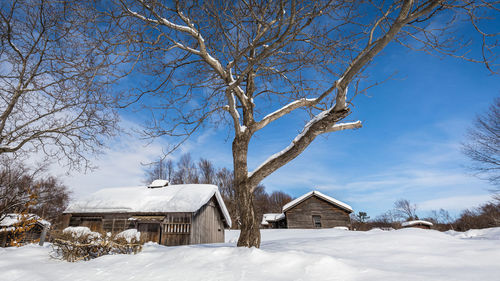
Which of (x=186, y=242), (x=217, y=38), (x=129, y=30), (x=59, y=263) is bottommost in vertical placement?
(x=186, y=242)

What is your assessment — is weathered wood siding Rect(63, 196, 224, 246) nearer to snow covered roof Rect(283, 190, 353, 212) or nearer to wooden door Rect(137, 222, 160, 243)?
wooden door Rect(137, 222, 160, 243)

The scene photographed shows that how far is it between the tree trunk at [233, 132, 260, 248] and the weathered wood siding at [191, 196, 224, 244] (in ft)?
36.5

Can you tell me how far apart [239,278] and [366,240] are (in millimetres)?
3469

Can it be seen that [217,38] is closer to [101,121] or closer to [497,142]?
[101,121]

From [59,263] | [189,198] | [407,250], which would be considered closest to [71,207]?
[189,198]

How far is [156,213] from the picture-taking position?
48.6 ft

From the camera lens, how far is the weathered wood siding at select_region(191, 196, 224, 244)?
14.9 meters

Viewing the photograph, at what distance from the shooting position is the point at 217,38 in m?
5.22

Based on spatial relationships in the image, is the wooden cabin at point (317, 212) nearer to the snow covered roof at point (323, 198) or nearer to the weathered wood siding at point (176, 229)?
the snow covered roof at point (323, 198)

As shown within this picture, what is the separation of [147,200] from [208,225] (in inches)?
183

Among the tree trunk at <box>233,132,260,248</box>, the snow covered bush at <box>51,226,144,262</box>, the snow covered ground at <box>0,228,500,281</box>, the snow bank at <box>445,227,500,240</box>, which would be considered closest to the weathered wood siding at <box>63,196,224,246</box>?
the snow covered bush at <box>51,226,144,262</box>

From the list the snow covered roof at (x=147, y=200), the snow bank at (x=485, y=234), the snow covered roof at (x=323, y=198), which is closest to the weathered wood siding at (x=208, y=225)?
the snow covered roof at (x=147, y=200)

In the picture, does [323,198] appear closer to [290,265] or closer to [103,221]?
[103,221]

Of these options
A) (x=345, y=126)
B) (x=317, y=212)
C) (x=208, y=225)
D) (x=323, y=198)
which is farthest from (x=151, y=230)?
(x=323, y=198)
